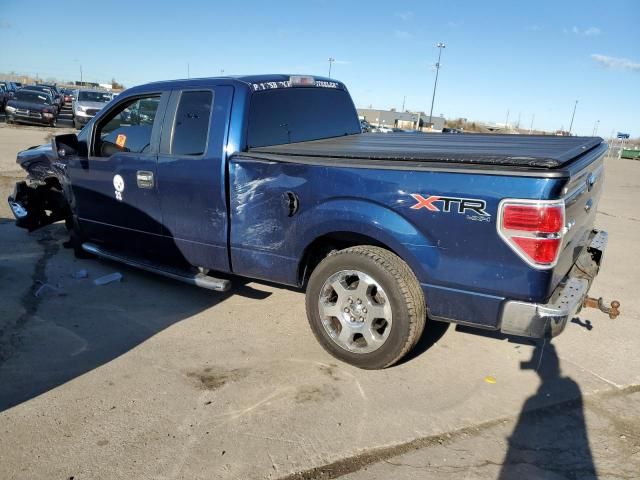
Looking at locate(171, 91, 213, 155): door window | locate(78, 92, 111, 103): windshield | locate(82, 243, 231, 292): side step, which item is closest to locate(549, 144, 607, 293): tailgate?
locate(82, 243, 231, 292): side step

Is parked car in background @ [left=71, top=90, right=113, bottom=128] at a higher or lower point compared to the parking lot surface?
higher

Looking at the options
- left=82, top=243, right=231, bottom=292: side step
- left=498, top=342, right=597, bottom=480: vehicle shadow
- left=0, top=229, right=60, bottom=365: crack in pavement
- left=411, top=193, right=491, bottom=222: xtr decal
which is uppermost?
left=411, top=193, right=491, bottom=222: xtr decal

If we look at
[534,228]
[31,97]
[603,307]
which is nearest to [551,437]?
[603,307]

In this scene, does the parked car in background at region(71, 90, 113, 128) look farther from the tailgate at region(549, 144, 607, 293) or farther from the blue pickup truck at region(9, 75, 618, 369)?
the tailgate at region(549, 144, 607, 293)

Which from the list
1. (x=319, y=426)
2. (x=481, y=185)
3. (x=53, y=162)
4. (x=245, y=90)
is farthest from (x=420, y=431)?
(x=53, y=162)

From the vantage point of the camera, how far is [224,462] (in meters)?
2.58

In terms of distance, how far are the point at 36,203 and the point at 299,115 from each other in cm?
376

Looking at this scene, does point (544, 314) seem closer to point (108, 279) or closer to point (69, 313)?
point (69, 313)

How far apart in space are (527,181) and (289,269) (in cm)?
183

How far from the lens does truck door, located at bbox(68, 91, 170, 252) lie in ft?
14.8

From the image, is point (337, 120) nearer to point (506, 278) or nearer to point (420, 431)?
point (506, 278)

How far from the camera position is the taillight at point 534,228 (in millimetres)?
2691

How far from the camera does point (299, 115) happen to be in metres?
4.64

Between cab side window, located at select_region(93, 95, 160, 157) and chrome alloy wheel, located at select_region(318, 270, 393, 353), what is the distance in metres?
2.23
